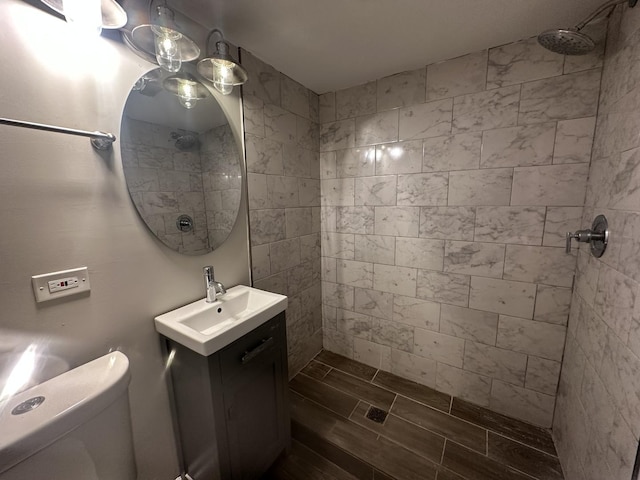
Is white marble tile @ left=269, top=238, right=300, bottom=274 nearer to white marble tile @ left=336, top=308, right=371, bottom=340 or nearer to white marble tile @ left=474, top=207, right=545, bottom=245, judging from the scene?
white marble tile @ left=336, top=308, right=371, bottom=340

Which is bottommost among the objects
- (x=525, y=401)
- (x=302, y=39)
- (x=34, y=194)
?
(x=525, y=401)

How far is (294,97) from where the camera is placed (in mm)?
1848

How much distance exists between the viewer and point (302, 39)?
1379 millimetres

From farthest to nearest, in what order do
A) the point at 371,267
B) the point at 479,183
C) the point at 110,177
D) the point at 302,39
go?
the point at 371,267, the point at 479,183, the point at 302,39, the point at 110,177

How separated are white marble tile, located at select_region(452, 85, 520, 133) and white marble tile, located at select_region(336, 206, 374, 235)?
0.81 meters

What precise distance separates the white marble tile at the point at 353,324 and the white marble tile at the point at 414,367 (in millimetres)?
262

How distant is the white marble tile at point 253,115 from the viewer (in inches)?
59.6

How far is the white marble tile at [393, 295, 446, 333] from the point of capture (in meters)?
1.84

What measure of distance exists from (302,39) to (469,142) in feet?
3.83

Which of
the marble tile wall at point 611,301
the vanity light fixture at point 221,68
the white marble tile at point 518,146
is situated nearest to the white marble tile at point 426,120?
the white marble tile at point 518,146

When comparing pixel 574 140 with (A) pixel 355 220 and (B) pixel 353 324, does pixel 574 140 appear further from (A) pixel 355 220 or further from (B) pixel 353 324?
(B) pixel 353 324

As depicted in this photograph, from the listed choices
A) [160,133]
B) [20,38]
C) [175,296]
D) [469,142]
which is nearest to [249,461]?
[175,296]

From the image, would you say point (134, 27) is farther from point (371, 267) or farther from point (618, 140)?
point (618, 140)

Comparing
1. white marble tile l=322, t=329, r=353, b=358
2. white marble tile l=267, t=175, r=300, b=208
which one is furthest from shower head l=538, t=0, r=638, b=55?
white marble tile l=322, t=329, r=353, b=358
